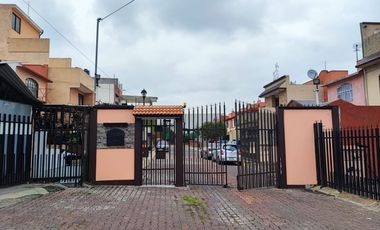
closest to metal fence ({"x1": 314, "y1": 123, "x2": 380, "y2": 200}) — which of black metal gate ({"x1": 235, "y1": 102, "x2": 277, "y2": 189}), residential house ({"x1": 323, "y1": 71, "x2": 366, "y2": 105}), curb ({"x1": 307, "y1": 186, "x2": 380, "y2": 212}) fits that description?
curb ({"x1": 307, "y1": 186, "x2": 380, "y2": 212})

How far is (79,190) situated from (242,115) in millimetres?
5710

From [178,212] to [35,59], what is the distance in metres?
27.2

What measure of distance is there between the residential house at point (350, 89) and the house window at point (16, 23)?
27572mm

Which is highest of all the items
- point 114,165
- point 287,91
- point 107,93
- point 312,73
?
point 107,93

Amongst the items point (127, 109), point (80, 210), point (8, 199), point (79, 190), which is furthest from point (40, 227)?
point (127, 109)

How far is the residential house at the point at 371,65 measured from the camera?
20750 mm

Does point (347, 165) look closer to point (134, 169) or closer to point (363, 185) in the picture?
point (363, 185)

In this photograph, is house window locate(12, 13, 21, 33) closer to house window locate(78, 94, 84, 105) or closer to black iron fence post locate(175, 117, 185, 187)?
house window locate(78, 94, 84, 105)

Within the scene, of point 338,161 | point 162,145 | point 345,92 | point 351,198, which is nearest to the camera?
point 351,198

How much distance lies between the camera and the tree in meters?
11.6

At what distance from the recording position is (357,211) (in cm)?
798

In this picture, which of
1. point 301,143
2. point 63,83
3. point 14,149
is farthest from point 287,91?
point 14,149

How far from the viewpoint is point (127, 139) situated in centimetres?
1159

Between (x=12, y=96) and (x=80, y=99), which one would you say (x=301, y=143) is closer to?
(x=12, y=96)
